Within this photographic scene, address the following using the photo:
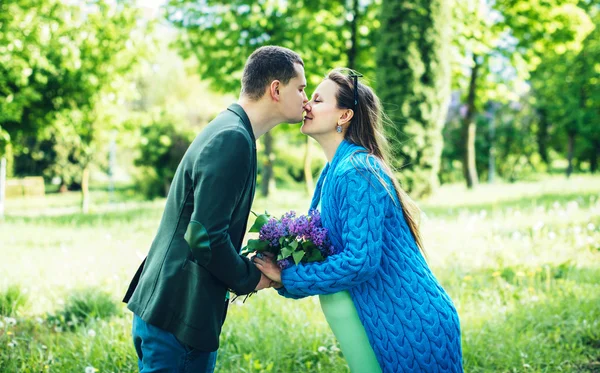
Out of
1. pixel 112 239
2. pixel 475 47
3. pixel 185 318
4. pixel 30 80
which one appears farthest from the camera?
pixel 475 47

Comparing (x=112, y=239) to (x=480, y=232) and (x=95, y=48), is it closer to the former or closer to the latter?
(x=480, y=232)

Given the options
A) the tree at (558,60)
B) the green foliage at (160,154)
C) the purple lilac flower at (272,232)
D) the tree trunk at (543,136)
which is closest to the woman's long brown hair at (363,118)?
the purple lilac flower at (272,232)

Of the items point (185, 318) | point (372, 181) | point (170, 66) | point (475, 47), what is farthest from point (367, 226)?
point (170, 66)

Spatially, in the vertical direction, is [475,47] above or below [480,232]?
above

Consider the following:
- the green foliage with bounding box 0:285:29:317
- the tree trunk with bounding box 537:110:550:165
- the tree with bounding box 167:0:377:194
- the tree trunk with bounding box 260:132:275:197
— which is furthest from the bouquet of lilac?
the tree trunk with bounding box 537:110:550:165

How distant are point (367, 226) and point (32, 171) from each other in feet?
114

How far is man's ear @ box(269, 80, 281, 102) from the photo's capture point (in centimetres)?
273

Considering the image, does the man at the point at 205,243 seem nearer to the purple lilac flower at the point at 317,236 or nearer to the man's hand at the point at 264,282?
the man's hand at the point at 264,282

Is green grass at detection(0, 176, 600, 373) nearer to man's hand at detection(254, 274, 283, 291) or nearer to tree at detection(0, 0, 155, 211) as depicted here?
man's hand at detection(254, 274, 283, 291)

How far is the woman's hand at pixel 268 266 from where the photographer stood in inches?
108

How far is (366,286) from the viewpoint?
8.97 ft

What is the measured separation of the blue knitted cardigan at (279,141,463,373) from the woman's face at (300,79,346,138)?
36cm

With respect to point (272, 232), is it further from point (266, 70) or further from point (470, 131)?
point (470, 131)

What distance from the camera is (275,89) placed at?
8.99 feet
